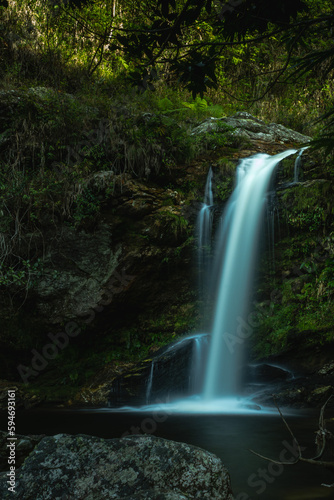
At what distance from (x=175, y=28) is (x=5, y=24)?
36.2 ft

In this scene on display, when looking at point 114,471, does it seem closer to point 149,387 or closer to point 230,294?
point 149,387

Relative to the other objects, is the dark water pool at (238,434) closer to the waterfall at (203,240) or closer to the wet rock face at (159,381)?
the wet rock face at (159,381)

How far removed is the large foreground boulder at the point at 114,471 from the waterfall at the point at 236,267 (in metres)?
4.27

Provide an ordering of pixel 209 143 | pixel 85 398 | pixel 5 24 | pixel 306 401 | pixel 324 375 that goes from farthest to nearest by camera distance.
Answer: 1. pixel 5 24
2. pixel 209 143
3. pixel 85 398
4. pixel 324 375
5. pixel 306 401

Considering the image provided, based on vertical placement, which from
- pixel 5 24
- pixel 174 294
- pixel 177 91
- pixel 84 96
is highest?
pixel 5 24

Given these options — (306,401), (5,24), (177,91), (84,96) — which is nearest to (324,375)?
(306,401)

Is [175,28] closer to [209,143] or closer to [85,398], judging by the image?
[85,398]

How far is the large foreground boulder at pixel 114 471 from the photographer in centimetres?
180

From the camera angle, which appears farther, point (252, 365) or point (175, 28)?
point (252, 365)

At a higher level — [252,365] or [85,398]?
[252,365]

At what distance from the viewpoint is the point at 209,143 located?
8.84 meters

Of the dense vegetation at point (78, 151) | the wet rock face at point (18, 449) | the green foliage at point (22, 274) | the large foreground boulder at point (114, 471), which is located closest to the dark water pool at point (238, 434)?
the large foreground boulder at point (114, 471)

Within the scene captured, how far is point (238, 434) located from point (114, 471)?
7.74 feet

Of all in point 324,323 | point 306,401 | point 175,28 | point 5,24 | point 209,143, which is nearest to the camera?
point 175,28
